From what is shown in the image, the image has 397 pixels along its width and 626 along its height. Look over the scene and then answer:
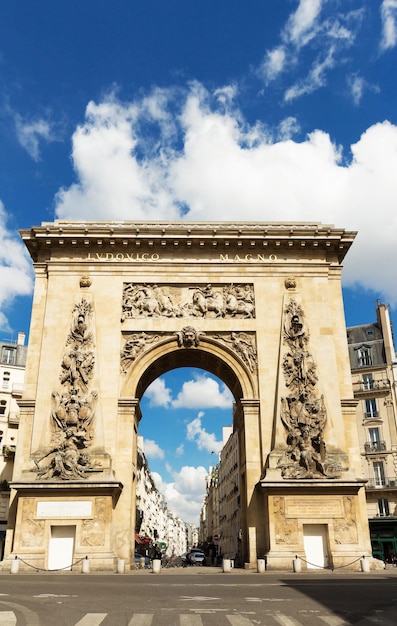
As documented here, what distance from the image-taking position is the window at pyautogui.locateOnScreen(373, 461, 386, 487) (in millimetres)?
41281

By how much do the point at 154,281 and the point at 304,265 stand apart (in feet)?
25.5

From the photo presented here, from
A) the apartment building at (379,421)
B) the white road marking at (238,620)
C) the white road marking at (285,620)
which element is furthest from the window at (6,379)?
the white road marking at (285,620)

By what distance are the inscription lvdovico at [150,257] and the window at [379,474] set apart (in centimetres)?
2081

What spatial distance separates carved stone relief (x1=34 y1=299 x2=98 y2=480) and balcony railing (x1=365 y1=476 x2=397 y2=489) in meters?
24.1

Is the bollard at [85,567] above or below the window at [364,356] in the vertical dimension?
below

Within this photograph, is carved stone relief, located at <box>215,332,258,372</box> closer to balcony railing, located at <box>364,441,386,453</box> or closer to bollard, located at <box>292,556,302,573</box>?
bollard, located at <box>292,556,302,573</box>

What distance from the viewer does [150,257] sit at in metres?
29.5

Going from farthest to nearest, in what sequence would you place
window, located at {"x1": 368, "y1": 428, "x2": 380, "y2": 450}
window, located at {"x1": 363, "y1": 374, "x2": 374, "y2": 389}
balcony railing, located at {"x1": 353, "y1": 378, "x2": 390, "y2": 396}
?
window, located at {"x1": 363, "y1": 374, "x2": 374, "y2": 389}
balcony railing, located at {"x1": 353, "y1": 378, "x2": 390, "y2": 396}
window, located at {"x1": 368, "y1": 428, "x2": 380, "y2": 450}

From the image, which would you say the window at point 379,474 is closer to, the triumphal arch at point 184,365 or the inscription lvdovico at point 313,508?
the triumphal arch at point 184,365

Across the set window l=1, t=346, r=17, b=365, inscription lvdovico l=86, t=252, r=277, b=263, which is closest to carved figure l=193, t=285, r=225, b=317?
inscription lvdovico l=86, t=252, r=277, b=263

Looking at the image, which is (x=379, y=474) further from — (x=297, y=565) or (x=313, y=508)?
(x=297, y=565)

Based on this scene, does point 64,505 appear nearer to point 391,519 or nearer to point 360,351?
point 391,519

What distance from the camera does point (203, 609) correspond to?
10602 mm

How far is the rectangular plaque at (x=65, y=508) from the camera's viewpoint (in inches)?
941
